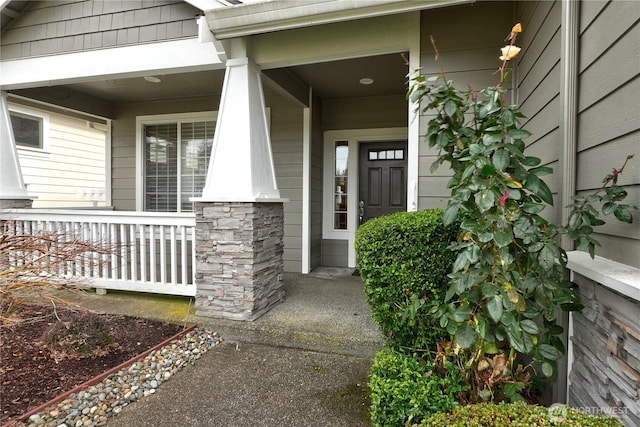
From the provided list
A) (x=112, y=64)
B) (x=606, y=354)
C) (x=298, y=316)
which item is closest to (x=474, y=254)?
(x=606, y=354)

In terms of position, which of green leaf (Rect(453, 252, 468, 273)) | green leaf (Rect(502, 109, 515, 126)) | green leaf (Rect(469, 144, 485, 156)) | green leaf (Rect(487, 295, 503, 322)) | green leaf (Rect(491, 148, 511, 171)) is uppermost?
green leaf (Rect(502, 109, 515, 126))

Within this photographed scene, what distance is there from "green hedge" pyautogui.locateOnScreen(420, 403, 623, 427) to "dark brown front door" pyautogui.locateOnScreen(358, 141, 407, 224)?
13.2 ft

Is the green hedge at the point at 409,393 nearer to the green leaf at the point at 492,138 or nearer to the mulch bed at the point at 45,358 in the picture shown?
the green leaf at the point at 492,138

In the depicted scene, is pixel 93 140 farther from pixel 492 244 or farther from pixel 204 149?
pixel 492 244

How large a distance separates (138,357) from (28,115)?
5990 millimetres

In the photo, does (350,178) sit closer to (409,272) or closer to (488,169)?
(409,272)

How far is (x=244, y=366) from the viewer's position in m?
2.59

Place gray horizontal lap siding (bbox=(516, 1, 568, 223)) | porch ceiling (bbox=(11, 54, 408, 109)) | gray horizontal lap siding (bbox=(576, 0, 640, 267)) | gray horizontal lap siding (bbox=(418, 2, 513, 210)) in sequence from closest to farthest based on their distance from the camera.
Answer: gray horizontal lap siding (bbox=(576, 0, 640, 267)) → gray horizontal lap siding (bbox=(516, 1, 568, 223)) → gray horizontal lap siding (bbox=(418, 2, 513, 210)) → porch ceiling (bbox=(11, 54, 408, 109))

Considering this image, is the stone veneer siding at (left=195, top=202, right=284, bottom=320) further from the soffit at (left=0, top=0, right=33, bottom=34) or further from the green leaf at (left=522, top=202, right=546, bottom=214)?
the soffit at (left=0, top=0, right=33, bottom=34)

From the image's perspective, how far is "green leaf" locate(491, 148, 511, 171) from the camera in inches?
56.1

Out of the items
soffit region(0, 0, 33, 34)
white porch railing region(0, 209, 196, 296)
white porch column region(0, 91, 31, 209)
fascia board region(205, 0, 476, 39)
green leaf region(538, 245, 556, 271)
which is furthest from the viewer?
white porch column region(0, 91, 31, 209)

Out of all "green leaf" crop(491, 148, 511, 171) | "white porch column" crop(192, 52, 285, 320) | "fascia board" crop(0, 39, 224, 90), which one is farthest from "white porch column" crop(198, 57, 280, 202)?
"green leaf" crop(491, 148, 511, 171)

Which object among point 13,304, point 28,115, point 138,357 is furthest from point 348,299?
point 28,115

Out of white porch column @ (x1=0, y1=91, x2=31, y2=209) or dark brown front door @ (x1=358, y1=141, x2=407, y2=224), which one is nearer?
white porch column @ (x1=0, y1=91, x2=31, y2=209)
